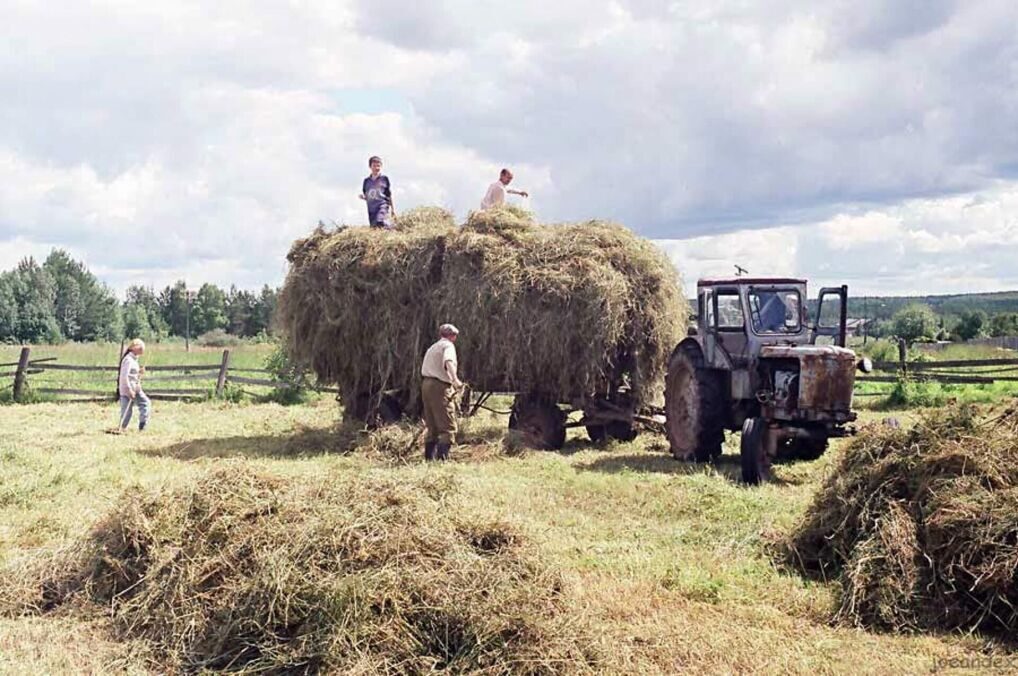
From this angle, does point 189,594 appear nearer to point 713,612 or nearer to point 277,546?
point 277,546

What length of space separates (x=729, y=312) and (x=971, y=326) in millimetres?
51487

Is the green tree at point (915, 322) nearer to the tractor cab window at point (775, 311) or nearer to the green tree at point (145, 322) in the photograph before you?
the tractor cab window at point (775, 311)

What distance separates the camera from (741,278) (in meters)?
11.6

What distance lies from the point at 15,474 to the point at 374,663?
280 inches

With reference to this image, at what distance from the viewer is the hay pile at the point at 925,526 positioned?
5.68 meters

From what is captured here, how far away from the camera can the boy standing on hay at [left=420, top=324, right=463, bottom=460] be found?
1151cm

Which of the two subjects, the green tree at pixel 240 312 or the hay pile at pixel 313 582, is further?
the green tree at pixel 240 312

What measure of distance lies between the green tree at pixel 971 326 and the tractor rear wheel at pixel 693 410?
48.3m

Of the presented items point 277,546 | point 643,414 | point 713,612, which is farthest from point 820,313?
point 277,546

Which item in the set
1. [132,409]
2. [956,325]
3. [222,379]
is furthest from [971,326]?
[132,409]

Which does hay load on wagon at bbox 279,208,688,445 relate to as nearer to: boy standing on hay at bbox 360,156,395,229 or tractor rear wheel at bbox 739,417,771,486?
boy standing on hay at bbox 360,156,395,229

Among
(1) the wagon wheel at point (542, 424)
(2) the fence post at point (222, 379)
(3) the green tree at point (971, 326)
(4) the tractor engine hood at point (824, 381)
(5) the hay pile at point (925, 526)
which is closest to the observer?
(5) the hay pile at point (925, 526)

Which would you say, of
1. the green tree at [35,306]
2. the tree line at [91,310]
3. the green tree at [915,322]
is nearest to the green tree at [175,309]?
the tree line at [91,310]

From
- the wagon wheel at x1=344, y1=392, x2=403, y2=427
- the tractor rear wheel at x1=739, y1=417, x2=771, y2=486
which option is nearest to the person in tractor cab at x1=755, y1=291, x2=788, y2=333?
the tractor rear wheel at x1=739, y1=417, x2=771, y2=486
